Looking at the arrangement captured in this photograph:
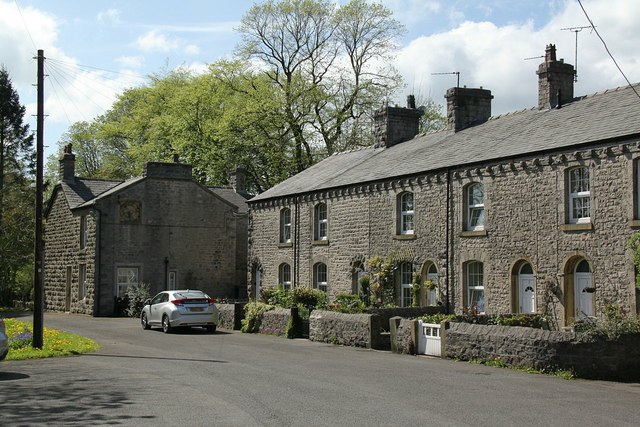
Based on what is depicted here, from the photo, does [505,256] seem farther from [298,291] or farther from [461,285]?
[298,291]

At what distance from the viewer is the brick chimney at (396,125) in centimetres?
3331

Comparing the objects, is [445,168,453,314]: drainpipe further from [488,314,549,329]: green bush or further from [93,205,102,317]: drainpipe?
[93,205,102,317]: drainpipe

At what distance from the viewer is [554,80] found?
25.4m

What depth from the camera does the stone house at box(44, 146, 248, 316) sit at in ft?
125

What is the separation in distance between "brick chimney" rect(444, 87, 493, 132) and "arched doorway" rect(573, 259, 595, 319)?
9501 mm

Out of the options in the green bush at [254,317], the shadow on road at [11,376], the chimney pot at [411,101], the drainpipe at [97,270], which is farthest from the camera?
the drainpipe at [97,270]

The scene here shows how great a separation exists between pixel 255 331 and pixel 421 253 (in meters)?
6.28

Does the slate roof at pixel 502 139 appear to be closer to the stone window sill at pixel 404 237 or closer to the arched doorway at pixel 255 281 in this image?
the stone window sill at pixel 404 237

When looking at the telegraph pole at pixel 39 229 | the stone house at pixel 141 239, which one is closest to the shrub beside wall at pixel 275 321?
the telegraph pole at pixel 39 229

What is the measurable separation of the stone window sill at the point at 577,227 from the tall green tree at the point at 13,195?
28.6 metres

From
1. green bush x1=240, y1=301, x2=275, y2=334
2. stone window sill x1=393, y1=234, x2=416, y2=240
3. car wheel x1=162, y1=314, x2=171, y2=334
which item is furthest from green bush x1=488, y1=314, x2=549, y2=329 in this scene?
car wheel x1=162, y1=314, x2=171, y2=334

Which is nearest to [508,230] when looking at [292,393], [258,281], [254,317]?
→ [254,317]

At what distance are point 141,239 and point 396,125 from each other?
14405mm

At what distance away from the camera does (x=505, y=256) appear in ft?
75.1
